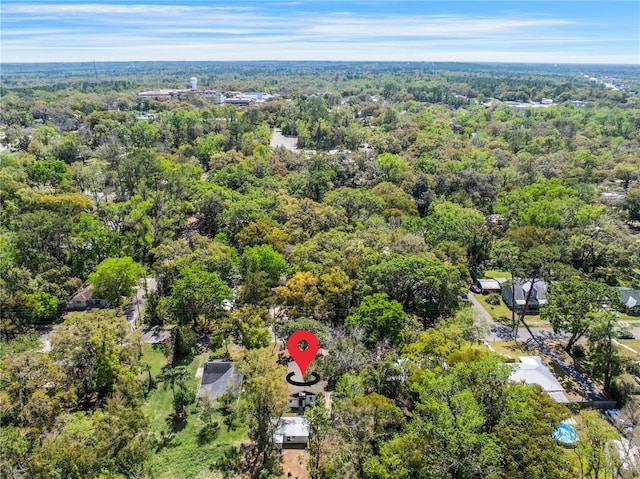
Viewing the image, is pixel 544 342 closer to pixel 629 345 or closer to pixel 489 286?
pixel 629 345

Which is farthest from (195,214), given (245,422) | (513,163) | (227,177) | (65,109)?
(65,109)

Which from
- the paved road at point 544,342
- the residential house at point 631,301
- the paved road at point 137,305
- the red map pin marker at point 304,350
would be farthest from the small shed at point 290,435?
the residential house at point 631,301

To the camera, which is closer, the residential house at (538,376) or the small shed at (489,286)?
the residential house at (538,376)

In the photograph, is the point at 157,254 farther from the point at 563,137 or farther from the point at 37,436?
the point at 563,137

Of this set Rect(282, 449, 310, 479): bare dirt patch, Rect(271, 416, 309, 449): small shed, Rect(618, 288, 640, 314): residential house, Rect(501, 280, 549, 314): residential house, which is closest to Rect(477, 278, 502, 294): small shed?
Rect(501, 280, 549, 314): residential house

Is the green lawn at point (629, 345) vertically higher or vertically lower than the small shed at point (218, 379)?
lower

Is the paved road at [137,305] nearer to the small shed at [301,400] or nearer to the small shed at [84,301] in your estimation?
the small shed at [84,301]

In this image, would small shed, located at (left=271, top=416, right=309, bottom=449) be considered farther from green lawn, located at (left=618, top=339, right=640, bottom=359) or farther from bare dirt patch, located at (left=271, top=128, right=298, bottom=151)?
bare dirt patch, located at (left=271, top=128, right=298, bottom=151)
